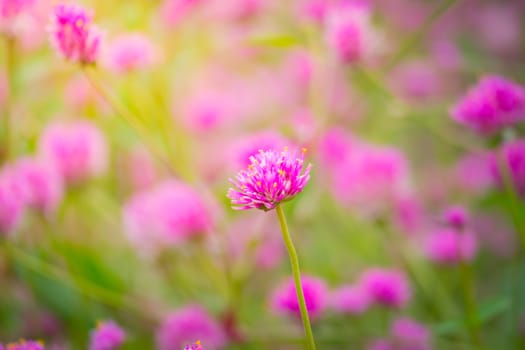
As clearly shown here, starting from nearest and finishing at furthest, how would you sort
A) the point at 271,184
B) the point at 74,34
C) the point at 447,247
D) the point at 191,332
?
the point at 271,184
the point at 74,34
the point at 191,332
the point at 447,247

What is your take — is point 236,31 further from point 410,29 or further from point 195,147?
point 410,29

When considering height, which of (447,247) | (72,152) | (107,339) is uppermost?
(72,152)

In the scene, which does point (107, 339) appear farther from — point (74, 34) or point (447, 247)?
point (447, 247)

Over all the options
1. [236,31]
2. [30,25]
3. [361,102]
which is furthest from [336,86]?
[30,25]

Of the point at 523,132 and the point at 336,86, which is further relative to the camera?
the point at 336,86

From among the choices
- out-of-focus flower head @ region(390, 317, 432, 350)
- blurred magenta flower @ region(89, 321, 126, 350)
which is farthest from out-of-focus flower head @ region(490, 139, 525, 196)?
blurred magenta flower @ region(89, 321, 126, 350)

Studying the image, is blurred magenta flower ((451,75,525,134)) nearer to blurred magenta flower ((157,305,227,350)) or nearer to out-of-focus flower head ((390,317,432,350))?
out-of-focus flower head ((390,317,432,350))

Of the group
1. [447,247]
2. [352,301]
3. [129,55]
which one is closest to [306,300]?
[352,301]
